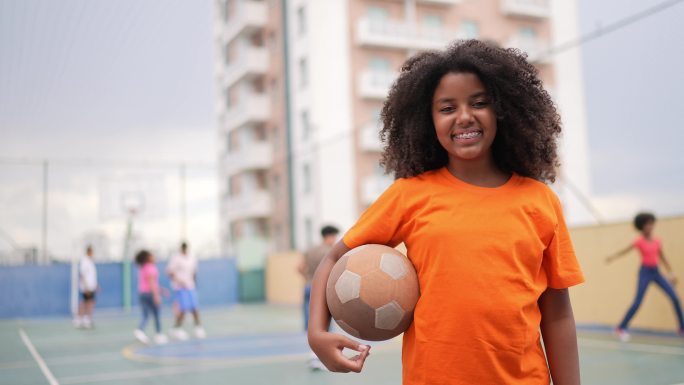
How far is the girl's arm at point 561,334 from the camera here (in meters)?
2.14

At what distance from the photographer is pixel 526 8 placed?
3089cm

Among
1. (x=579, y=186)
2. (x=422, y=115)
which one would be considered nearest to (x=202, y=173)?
(x=579, y=186)

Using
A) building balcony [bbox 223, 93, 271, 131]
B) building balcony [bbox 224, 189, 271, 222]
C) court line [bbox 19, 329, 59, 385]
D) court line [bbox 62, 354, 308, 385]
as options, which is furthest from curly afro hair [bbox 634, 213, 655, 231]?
building balcony [bbox 223, 93, 271, 131]

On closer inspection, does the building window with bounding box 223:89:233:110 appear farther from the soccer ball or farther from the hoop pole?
the soccer ball

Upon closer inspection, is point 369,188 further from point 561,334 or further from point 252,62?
point 561,334

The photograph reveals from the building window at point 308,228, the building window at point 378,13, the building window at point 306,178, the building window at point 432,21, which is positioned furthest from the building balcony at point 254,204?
the building window at point 432,21

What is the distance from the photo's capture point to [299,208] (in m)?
27.4

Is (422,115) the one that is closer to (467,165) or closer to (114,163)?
(467,165)

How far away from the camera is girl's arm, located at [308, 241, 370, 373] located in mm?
2004

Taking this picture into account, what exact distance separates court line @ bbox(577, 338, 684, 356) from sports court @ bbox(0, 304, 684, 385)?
0.04 ft

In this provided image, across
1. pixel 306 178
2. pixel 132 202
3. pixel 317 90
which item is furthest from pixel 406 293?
pixel 317 90

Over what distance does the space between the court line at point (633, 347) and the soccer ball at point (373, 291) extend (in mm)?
7269

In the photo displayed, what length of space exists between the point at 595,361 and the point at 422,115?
666 cm

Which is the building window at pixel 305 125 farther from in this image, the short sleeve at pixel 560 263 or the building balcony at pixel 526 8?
the short sleeve at pixel 560 263
